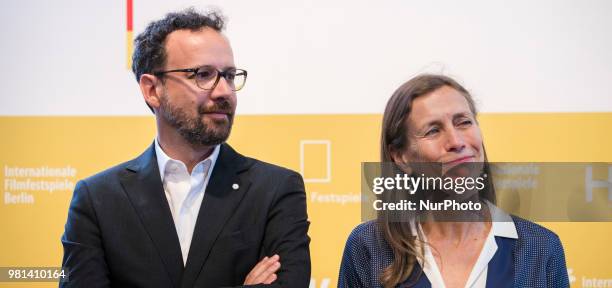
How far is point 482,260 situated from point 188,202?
1261mm

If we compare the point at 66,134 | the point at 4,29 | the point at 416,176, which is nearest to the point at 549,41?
the point at 416,176

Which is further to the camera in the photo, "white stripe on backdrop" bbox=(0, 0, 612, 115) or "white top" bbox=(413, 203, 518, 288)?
"white stripe on backdrop" bbox=(0, 0, 612, 115)

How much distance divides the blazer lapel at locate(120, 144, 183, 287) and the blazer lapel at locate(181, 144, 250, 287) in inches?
2.9

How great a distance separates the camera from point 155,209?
2826 mm

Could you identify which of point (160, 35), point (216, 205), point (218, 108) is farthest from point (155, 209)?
point (160, 35)

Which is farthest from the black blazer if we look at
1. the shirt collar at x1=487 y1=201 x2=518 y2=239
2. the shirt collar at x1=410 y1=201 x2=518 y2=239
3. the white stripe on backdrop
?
the white stripe on backdrop

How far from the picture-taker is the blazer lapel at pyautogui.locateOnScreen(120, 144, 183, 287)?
2.75 metres

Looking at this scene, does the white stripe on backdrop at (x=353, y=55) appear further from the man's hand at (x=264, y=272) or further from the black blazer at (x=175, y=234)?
the man's hand at (x=264, y=272)

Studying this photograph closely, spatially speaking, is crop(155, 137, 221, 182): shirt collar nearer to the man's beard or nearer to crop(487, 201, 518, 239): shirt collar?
the man's beard

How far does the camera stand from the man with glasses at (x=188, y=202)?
8.93 feet

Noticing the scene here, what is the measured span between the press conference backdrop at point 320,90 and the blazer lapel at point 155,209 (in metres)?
0.88

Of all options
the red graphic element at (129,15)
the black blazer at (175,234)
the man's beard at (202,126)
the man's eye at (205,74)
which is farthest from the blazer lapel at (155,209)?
the red graphic element at (129,15)

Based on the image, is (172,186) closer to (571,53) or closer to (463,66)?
→ (463,66)

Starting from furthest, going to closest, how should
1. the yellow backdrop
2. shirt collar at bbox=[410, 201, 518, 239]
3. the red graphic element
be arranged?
the red graphic element → the yellow backdrop → shirt collar at bbox=[410, 201, 518, 239]
